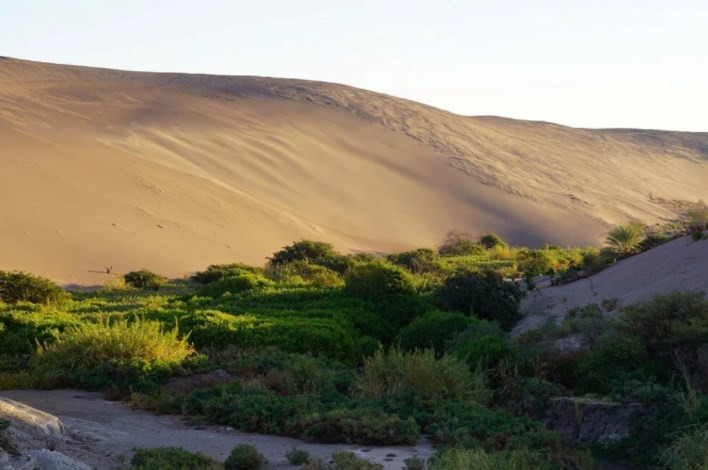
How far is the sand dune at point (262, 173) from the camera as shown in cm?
3709

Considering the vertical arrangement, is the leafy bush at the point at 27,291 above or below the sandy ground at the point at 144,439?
below

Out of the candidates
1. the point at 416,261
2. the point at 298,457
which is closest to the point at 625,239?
the point at 416,261

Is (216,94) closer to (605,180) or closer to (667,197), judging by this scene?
(605,180)

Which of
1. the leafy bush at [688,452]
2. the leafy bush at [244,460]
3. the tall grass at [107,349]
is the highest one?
the leafy bush at [688,452]

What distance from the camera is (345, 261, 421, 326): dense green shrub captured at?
18.8m

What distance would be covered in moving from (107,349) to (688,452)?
7.68m

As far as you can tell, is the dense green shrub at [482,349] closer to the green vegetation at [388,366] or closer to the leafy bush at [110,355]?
the green vegetation at [388,366]

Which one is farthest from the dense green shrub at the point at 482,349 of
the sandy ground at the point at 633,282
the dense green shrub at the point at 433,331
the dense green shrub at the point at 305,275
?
the dense green shrub at the point at 305,275

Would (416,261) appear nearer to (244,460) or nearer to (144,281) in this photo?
(144,281)

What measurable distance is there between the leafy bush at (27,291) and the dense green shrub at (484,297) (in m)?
8.03

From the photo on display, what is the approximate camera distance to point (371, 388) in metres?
11.9

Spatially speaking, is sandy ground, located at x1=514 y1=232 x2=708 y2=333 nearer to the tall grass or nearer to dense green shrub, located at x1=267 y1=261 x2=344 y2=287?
dense green shrub, located at x1=267 y1=261 x2=344 y2=287

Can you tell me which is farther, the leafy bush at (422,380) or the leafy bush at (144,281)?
the leafy bush at (144,281)

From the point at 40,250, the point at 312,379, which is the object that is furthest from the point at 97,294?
the point at 312,379
